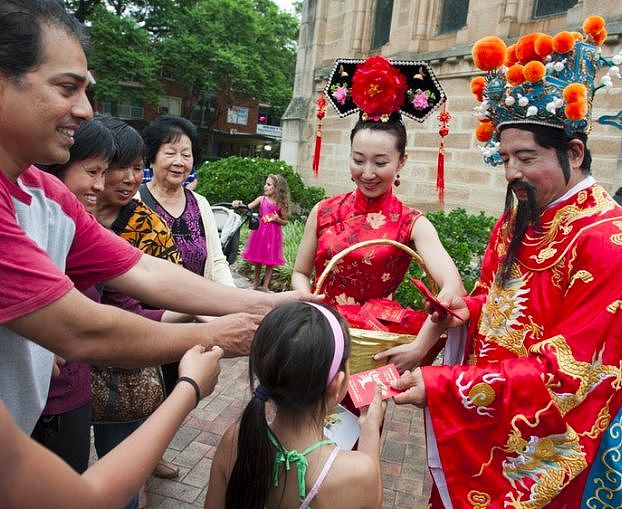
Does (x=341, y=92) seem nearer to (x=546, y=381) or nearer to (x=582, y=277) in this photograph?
(x=582, y=277)

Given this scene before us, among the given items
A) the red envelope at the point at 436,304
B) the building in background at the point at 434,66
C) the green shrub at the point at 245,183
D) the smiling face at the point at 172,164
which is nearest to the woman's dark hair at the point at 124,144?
the smiling face at the point at 172,164

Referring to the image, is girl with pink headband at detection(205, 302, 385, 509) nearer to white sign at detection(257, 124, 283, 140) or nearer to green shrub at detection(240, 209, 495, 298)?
green shrub at detection(240, 209, 495, 298)

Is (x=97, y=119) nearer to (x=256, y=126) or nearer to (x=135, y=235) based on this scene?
(x=135, y=235)

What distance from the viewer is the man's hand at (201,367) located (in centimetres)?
144

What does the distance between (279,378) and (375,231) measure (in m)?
1.32

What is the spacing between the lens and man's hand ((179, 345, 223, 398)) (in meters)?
1.44

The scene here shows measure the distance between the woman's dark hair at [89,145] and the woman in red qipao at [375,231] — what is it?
3.80 ft

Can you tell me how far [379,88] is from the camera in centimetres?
263

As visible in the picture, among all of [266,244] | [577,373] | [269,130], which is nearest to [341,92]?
[577,373]

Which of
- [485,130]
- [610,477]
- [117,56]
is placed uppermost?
[117,56]

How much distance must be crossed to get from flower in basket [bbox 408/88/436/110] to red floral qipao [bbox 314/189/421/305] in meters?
0.52

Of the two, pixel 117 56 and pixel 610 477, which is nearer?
pixel 610 477

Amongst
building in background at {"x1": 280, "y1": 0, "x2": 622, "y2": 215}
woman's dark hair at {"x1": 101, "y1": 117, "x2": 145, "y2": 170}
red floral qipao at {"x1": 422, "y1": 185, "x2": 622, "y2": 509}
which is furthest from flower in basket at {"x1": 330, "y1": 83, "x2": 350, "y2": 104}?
building in background at {"x1": 280, "y1": 0, "x2": 622, "y2": 215}

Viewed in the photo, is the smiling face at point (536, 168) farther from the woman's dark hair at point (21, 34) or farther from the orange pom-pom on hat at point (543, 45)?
the woman's dark hair at point (21, 34)
